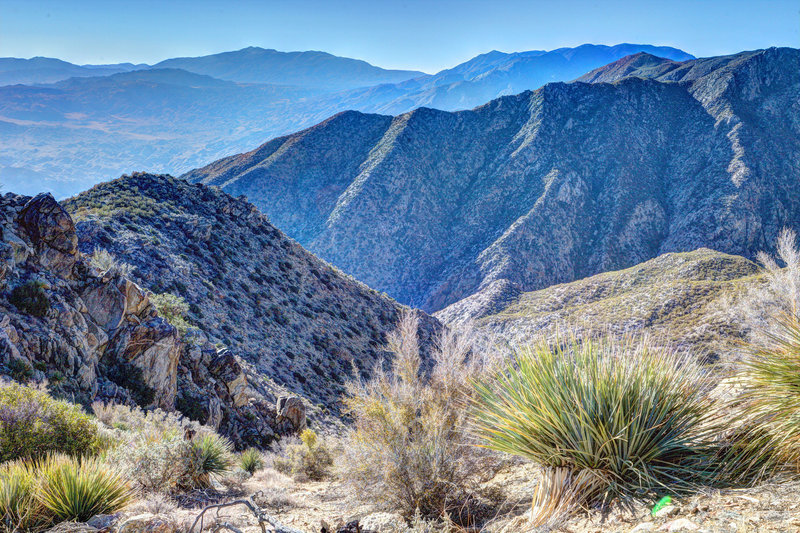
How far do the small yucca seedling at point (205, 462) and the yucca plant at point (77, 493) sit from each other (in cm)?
226

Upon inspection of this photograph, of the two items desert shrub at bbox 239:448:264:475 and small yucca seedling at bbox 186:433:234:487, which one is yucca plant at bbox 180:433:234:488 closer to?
small yucca seedling at bbox 186:433:234:487

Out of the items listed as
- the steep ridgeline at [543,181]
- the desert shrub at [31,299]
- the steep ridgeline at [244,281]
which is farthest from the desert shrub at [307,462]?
the steep ridgeline at [543,181]

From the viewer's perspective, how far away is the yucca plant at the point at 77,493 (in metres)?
3.27

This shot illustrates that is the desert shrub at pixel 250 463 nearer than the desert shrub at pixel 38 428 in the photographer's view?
No

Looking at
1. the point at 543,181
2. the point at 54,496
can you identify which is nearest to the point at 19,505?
the point at 54,496

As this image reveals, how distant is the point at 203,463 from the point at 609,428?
5301 millimetres

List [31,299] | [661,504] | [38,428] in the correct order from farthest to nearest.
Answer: [31,299] < [38,428] < [661,504]

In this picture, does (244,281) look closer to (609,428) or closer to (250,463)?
(250,463)

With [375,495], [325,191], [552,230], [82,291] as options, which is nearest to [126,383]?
[82,291]

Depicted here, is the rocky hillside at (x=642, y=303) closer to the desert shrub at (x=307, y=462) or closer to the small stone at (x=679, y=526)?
the desert shrub at (x=307, y=462)

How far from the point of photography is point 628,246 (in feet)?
195

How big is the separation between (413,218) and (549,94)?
36268mm

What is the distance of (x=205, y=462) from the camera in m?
6.06

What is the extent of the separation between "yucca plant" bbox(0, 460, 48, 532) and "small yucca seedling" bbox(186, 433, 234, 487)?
8.47 ft
